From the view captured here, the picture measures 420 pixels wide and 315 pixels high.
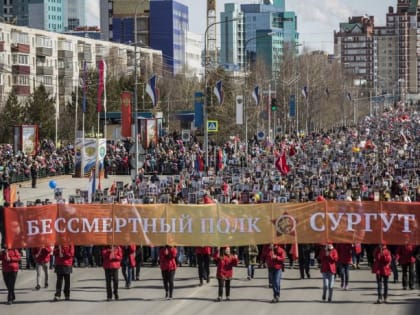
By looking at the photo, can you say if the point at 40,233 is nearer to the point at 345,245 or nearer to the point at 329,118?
the point at 345,245

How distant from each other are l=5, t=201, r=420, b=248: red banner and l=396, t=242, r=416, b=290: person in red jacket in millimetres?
372

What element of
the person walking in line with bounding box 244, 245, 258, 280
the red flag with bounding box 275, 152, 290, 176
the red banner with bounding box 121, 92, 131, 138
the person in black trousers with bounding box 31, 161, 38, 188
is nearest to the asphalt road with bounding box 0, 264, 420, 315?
the person walking in line with bounding box 244, 245, 258, 280

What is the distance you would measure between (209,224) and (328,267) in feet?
→ 10.9

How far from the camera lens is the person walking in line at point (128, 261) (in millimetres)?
27266

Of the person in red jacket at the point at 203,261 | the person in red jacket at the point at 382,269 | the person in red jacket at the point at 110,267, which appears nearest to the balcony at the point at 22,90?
the person in red jacket at the point at 203,261

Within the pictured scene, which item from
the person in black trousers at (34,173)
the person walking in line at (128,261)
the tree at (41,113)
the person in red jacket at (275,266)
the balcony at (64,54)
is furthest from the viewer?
the balcony at (64,54)

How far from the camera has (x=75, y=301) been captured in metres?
25.9

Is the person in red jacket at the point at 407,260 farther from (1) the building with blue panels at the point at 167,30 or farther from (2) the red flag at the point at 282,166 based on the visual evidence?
(1) the building with blue panels at the point at 167,30

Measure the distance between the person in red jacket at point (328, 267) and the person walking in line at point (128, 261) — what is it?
4.52 metres

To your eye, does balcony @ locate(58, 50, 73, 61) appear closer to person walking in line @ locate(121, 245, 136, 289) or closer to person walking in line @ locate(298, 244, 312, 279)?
person walking in line @ locate(298, 244, 312, 279)

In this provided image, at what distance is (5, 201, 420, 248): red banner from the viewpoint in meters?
26.7

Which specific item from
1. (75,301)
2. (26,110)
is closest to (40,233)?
(75,301)

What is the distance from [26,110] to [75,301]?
195ft

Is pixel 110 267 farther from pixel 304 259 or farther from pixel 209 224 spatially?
pixel 304 259
